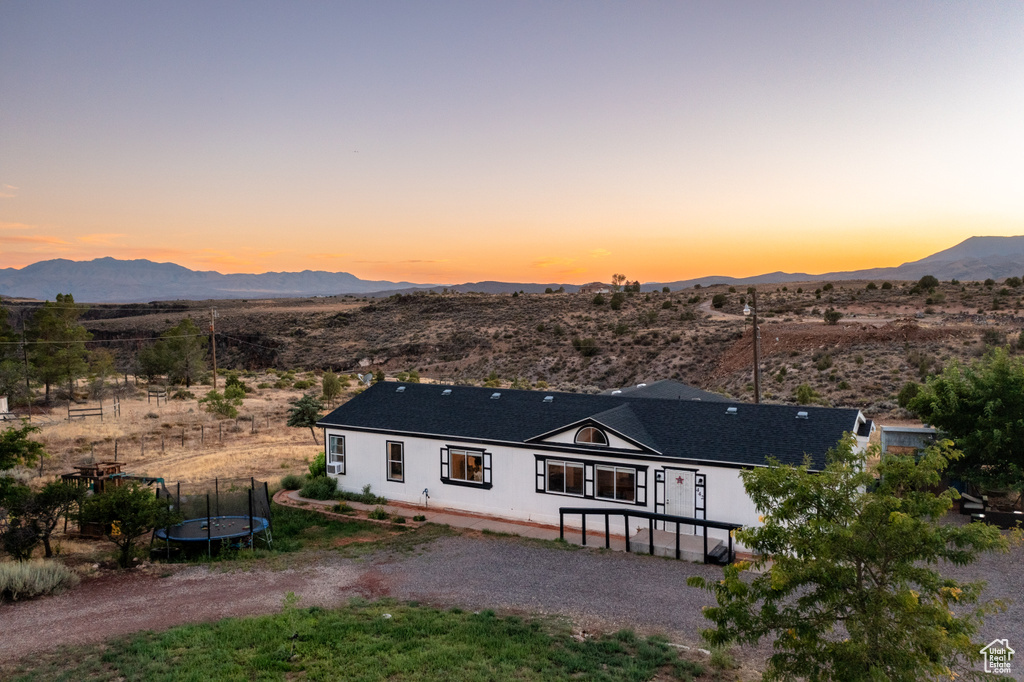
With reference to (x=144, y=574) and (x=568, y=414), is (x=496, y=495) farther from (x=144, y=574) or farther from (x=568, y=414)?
(x=144, y=574)

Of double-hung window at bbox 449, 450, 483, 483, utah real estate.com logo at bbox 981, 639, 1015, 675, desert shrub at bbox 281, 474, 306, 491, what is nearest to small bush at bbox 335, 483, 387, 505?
desert shrub at bbox 281, 474, 306, 491

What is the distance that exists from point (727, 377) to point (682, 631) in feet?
134

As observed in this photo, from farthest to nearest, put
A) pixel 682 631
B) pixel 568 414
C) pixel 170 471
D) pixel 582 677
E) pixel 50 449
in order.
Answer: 1. pixel 50 449
2. pixel 170 471
3. pixel 568 414
4. pixel 682 631
5. pixel 582 677

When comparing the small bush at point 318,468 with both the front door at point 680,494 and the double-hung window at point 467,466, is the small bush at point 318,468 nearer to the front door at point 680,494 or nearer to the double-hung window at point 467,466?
the double-hung window at point 467,466

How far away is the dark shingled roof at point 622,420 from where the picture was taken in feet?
58.5

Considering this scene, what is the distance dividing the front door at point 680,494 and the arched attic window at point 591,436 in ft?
6.59

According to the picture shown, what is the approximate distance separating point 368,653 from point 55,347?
42050 mm

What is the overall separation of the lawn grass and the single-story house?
6.85m

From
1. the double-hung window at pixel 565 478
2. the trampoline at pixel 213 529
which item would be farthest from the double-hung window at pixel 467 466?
the trampoline at pixel 213 529

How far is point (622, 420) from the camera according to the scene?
19688 mm

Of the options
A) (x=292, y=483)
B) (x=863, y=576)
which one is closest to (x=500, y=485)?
(x=292, y=483)

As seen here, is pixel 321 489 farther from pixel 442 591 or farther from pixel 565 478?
pixel 442 591

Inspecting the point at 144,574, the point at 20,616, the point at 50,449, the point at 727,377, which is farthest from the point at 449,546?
the point at 727,377

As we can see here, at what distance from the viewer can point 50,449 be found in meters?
30.1
